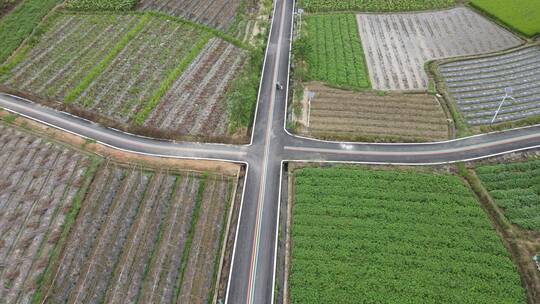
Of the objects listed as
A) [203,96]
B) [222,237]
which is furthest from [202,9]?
[222,237]

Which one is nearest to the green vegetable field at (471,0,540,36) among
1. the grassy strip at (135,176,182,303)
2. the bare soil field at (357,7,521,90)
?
the bare soil field at (357,7,521,90)

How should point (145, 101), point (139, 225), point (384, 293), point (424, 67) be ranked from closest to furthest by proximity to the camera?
point (384, 293) → point (139, 225) → point (145, 101) → point (424, 67)

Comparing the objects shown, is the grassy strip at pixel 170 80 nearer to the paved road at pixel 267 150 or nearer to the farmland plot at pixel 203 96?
the farmland plot at pixel 203 96

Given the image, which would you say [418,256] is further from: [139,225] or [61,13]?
[61,13]

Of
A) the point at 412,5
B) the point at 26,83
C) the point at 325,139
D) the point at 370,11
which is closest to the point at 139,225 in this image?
the point at 325,139

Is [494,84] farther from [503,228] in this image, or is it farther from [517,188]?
[503,228]

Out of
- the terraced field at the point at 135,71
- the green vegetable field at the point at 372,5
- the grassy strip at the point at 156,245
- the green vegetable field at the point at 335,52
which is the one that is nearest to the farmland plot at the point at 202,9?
the terraced field at the point at 135,71
